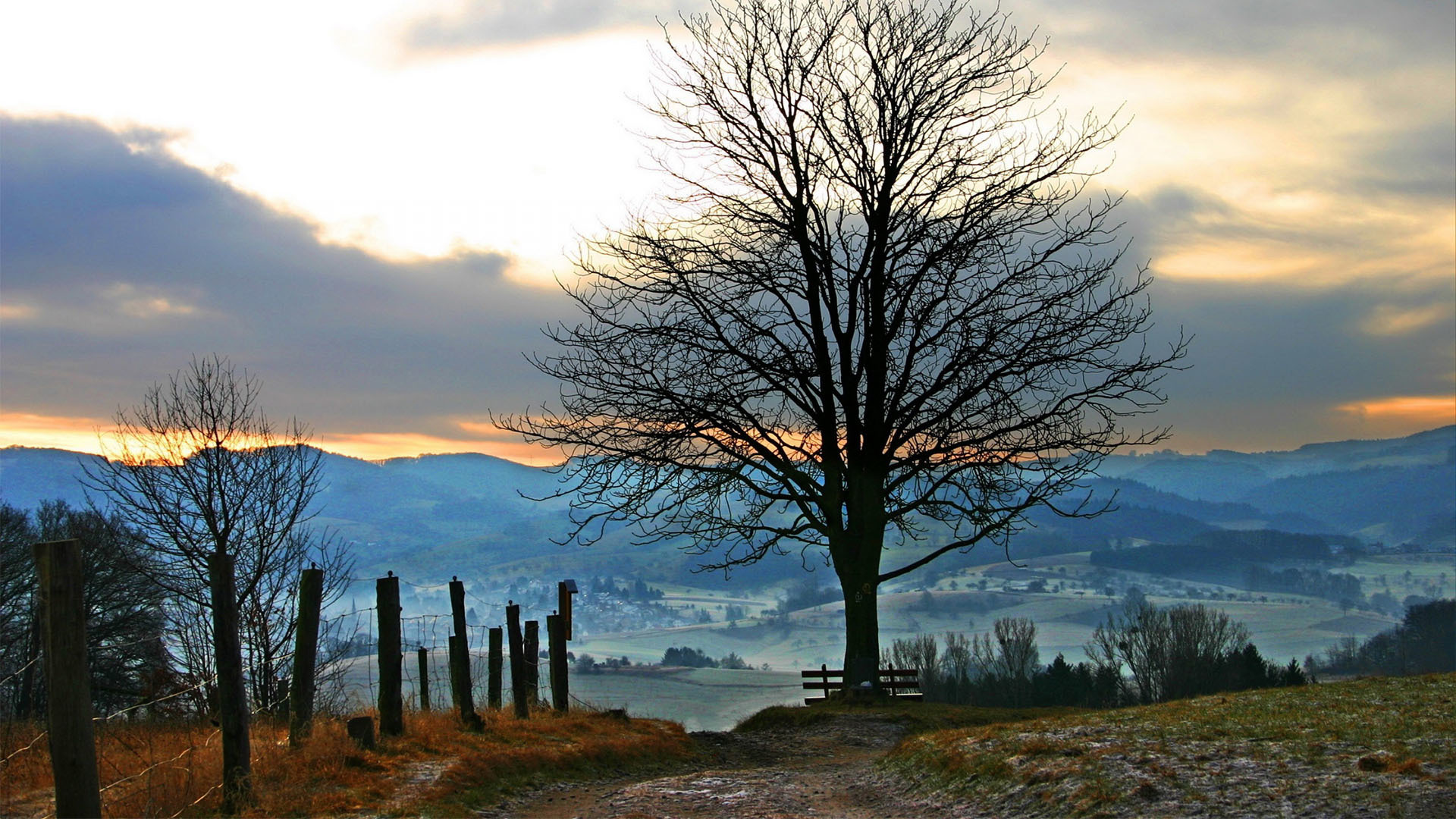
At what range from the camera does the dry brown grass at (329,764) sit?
1025 cm

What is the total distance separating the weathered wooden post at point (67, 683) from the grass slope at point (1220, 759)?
319 inches

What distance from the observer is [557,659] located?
64.5 feet

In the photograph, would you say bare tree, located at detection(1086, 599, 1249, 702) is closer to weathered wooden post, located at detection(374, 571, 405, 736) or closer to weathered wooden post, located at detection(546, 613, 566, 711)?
weathered wooden post, located at detection(546, 613, 566, 711)

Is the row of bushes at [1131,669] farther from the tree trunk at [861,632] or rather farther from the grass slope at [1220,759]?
the grass slope at [1220,759]

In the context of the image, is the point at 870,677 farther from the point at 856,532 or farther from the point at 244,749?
the point at 244,749

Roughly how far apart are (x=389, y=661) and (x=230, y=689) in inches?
130

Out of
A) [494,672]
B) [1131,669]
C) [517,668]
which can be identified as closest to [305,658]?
[517,668]

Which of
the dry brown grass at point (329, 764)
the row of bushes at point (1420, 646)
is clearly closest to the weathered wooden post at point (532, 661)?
the dry brown grass at point (329, 764)

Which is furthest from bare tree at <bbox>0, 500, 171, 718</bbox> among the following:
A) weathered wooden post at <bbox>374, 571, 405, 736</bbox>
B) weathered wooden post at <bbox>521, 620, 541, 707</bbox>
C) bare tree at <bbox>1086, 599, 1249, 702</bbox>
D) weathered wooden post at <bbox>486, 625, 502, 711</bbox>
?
bare tree at <bbox>1086, 599, 1249, 702</bbox>

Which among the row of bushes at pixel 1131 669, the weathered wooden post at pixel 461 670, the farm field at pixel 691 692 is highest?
the weathered wooden post at pixel 461 670

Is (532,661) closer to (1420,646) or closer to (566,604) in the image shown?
(566,604)

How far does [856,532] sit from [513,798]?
40.4ft

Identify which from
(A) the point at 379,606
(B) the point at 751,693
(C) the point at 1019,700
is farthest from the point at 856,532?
(B) the point at 751,693

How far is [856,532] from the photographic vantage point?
23344 millimetres
